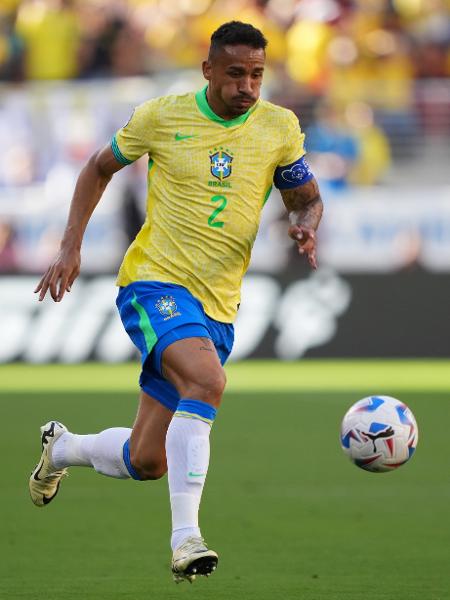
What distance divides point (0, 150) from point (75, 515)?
1045 centimetres

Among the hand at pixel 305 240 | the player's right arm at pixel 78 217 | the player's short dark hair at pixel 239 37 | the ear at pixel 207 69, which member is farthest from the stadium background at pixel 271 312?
the player's short dark hair at pixel 239 37

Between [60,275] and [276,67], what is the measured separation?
14263 mm

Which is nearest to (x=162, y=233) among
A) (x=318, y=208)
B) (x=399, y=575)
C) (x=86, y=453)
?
(x=318, y=208)

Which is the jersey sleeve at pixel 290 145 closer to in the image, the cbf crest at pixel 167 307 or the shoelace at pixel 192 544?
the cbf crest at pixel 167 307

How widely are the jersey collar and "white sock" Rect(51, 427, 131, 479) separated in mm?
1537

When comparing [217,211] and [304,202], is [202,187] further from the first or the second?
[304,202]

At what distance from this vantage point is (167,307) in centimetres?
593

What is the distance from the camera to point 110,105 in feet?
57.4

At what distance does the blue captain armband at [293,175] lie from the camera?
635 centimetres

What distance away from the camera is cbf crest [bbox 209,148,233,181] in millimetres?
6156

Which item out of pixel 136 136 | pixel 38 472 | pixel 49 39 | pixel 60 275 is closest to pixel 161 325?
pixel 60 275

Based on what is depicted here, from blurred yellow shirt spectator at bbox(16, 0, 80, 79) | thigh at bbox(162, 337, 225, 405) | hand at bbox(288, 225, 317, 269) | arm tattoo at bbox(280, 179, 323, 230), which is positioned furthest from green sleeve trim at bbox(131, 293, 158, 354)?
blurred yellow shirt spectator at bbox(16, 0, 80, 79)

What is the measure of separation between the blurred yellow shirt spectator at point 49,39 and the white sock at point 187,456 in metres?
14.2

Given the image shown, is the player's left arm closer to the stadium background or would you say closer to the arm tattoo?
the arm tattoo
